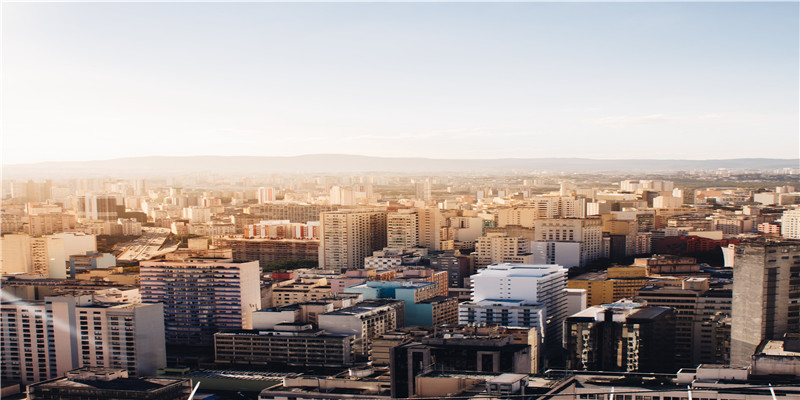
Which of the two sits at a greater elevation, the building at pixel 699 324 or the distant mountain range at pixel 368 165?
the distant mountain range at pixel 368 165

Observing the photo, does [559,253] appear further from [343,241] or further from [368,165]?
[368,165]

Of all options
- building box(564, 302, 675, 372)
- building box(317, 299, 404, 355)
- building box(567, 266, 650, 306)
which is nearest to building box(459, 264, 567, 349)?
building box(317, 299, 404, 355)

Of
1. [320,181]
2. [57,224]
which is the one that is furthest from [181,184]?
[57,224]

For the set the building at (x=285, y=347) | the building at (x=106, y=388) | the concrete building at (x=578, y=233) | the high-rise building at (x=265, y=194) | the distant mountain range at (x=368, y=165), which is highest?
the distant mountain range at (x=368, y=165)

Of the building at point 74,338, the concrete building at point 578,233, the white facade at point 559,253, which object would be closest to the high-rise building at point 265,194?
the concrete building at point 578,233

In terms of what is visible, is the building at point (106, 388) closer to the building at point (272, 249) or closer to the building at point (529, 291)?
the building at point (529, 291)

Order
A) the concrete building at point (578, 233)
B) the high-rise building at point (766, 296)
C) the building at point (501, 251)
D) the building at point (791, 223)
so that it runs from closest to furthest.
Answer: the high-rise building at point (766, 296) → the building at point (501, 251) → the building at point (791, 223) → the concrete building at point (578, 233)

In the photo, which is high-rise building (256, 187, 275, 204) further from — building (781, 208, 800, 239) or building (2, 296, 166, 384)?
building (2, 296, 166, 384)
